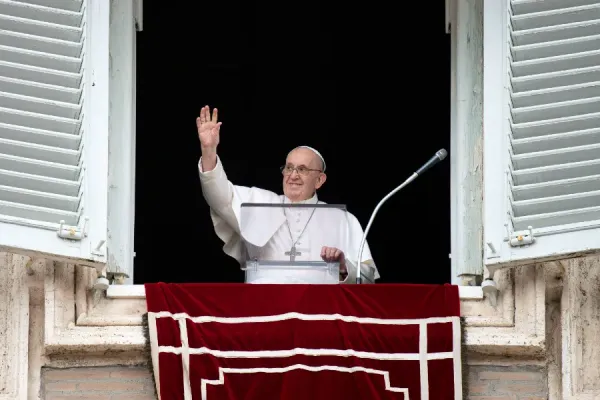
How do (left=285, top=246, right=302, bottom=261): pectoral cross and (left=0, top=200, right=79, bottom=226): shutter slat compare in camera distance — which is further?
(left=285, top=246, right=302, bottom=261): pectoral cross

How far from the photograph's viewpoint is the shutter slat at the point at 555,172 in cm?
990

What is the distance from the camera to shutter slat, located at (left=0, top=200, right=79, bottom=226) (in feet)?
32.1

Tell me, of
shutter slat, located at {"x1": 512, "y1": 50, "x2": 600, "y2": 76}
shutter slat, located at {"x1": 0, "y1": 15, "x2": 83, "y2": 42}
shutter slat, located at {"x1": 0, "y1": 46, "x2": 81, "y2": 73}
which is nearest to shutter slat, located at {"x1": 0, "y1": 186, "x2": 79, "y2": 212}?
shutter slat, located at {"x1": 0, "y1": 46, "x2": 81, "y2": 73}

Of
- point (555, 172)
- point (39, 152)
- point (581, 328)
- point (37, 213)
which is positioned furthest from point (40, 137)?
point (581, 328)

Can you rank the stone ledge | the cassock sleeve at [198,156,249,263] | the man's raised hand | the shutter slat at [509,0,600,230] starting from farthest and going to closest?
the cassock sleeve at [198,156,249,263] → the man's raised hand → the stone ledge → the shutter slat at [509,0,600,230]

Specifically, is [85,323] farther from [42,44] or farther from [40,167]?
[42,44]

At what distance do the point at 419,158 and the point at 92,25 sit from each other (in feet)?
12.2

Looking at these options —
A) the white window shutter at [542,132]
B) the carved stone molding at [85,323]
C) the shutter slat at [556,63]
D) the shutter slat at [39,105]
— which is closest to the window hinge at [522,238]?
the white window shutter at [542,132]

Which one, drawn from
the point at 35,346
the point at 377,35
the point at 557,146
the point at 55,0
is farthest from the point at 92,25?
the point at 377,35

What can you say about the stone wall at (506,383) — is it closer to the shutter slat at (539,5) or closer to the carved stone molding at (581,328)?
the carved stone molding at (581,328)

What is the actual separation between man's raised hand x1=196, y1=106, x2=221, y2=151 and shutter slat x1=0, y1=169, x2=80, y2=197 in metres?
0.98

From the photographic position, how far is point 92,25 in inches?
398

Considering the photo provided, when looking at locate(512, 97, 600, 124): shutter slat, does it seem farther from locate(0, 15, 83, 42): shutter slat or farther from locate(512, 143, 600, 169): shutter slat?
locate(0, 15, 83, 42): shutter slat

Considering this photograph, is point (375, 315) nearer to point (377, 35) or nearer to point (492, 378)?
point (492, 378)
